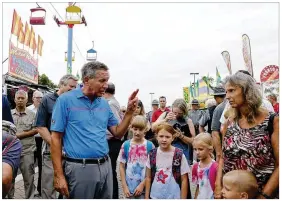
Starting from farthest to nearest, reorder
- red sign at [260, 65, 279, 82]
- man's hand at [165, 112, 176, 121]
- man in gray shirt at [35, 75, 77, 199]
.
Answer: red sign at [260, 65, 279, 82]
man's hand at [165, 112, 176, 121]
man in gray shirt at [35, 75, 77, 199]

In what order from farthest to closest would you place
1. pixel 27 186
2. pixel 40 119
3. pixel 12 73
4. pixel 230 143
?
pixel 12 73 < pixel 27 186 < pixel 40 119 < pixel 230 143

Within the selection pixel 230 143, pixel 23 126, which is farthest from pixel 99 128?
pixel 23 126

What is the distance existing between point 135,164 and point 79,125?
1.04m

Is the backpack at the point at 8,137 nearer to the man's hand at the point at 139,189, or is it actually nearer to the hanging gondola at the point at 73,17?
the man's hand at the point at 139,189

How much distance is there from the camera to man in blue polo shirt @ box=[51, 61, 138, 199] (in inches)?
115

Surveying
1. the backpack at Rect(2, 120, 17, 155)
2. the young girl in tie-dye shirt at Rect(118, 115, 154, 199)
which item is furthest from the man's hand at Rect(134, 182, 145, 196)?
the backpack at Rect(2, 120, 17, 155)

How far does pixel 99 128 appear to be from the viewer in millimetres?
3045

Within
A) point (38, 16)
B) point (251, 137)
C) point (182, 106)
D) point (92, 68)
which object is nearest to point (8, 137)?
point (92, 68)

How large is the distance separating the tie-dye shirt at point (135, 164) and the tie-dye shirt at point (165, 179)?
31 centimetres

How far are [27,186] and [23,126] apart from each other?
0.79m

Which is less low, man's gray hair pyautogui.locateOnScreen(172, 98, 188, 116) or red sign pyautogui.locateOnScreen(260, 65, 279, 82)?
red sign pyautogui.locateOnScreen(260, 65, 279, 82)

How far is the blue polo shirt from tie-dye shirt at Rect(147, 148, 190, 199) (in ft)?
2.05

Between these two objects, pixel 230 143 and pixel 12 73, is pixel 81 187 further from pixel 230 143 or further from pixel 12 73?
pixel 12 73

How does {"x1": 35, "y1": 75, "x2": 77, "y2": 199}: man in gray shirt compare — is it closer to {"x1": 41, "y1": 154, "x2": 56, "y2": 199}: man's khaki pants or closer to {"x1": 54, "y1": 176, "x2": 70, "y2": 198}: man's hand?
{"x1": 41, "y1": 154, "x2": 56, "y2": 199}: man's khaki pants
